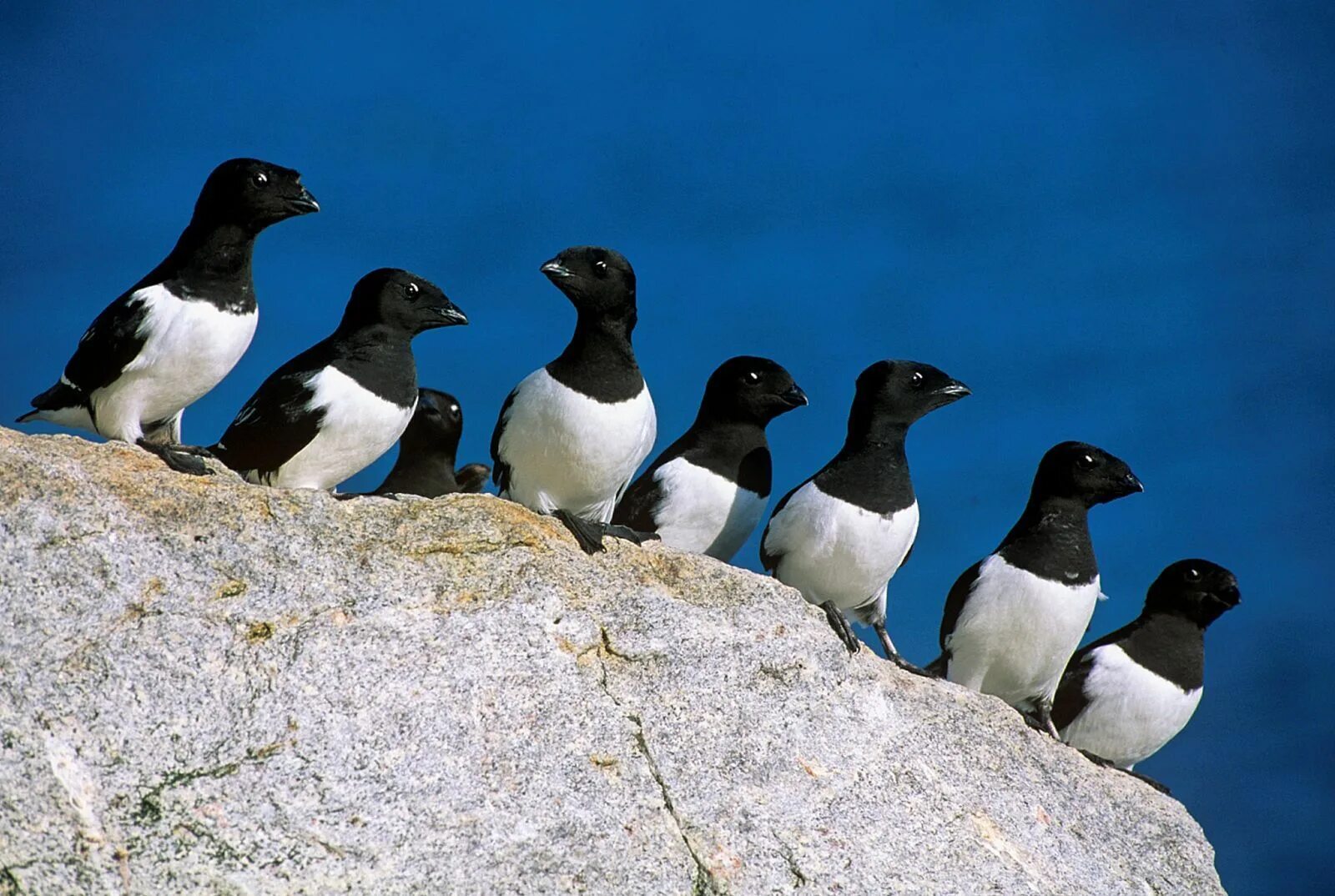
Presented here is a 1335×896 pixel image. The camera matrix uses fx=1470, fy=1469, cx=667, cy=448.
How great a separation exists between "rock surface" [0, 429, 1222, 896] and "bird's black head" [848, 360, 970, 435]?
227cm

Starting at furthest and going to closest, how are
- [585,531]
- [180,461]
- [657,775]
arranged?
[585,531] → [180,461] → [657,775]

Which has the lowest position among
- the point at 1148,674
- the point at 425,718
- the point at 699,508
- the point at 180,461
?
the point at 425,718

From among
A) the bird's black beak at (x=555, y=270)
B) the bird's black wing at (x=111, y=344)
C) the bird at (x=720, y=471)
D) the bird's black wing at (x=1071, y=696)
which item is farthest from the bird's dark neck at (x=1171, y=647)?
the bird's black wing at (x=111, y=344)

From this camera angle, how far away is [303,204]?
26.8 feet

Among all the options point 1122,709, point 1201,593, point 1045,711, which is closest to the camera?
point 1045,711

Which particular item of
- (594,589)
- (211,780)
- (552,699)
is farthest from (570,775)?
(211,780)

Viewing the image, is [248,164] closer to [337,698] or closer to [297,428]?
[297,428]

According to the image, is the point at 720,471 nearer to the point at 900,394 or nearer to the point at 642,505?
the point at 642,505

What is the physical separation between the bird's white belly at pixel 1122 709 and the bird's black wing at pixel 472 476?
486 cm

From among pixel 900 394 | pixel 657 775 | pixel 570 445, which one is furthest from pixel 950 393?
pixel 657 775

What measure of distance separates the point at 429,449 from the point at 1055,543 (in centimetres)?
440

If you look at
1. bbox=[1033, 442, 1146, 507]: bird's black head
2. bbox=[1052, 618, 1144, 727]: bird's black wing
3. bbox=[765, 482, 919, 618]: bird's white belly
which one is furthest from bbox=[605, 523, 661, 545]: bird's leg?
bbox=[1052, 618, 1144, 727]: bird's black wing

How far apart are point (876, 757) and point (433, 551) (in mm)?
2362

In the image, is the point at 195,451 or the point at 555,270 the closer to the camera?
the point at 195,451
